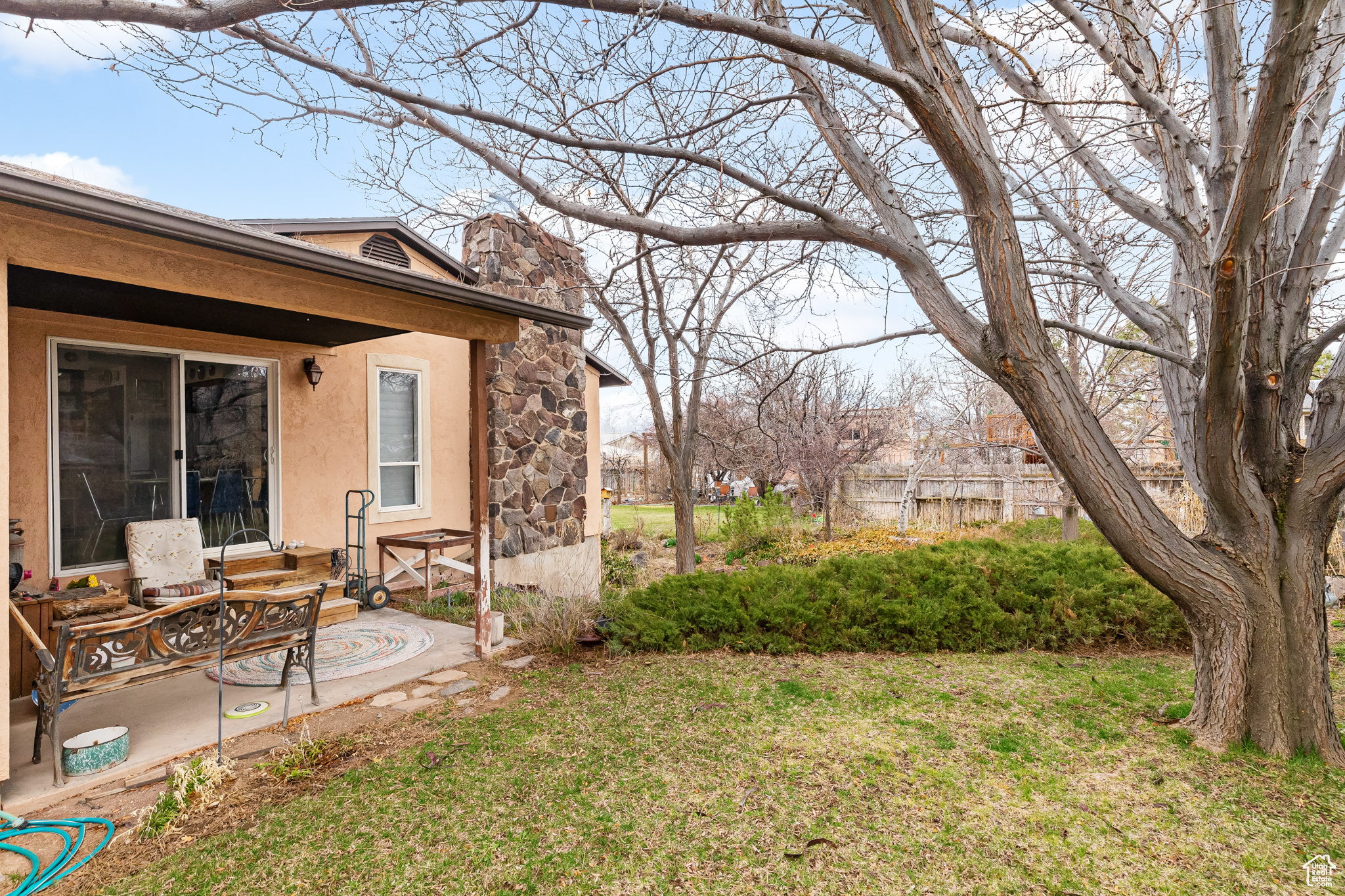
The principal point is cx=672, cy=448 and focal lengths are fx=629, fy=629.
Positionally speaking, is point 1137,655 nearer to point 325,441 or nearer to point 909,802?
point 909,802

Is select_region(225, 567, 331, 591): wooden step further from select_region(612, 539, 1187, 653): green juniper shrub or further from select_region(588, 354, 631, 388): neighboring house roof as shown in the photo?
select_region(588, 354, 631, 388): neighboring house roof

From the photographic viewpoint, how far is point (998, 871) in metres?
2.39

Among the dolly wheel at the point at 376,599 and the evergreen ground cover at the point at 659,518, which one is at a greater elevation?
the dolly wheel at the point at 376,599

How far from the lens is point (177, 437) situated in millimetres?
5746

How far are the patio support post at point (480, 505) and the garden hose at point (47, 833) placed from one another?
241 centimetres

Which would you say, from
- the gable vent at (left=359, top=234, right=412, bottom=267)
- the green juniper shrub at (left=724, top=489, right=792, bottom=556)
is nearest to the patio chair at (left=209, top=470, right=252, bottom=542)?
the gable vent at (left=359, top=234, right=412, bottom=267)

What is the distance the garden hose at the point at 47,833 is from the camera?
7.58ft

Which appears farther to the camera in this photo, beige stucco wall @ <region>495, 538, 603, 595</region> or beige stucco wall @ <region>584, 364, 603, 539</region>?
beige stucco wall @ <region>584, 364, 603, 539</region>

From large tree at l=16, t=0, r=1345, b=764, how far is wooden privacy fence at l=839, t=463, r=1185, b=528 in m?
8.01

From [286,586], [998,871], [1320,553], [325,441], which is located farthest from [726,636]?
[325,441]

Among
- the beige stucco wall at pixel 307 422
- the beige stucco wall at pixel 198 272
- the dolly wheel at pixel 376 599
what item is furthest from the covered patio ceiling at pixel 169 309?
the dolly wheel at pixel 376 599

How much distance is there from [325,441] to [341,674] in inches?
126

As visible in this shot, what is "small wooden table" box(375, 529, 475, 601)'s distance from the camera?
6.73 metres

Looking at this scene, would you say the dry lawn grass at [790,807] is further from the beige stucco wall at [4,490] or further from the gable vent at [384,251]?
the gable vent at [384,251]
